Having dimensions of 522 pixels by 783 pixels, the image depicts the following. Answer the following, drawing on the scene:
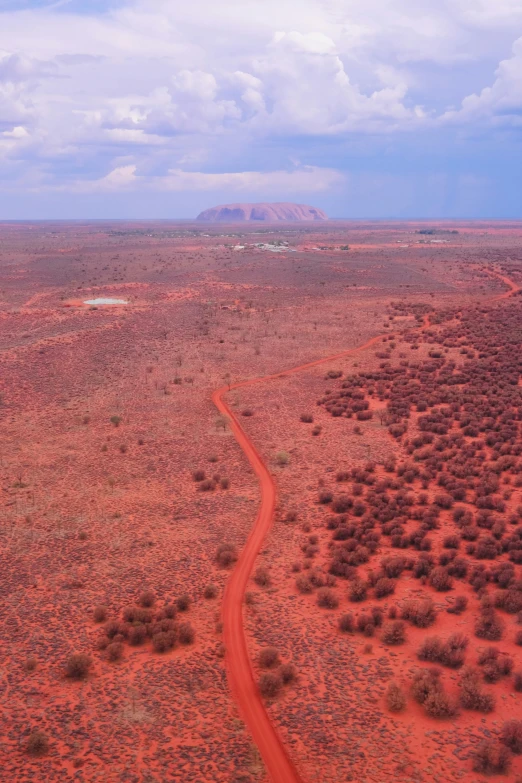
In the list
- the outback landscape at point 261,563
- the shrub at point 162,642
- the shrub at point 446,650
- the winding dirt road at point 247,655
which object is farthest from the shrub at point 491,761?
the shrub at point 162,642

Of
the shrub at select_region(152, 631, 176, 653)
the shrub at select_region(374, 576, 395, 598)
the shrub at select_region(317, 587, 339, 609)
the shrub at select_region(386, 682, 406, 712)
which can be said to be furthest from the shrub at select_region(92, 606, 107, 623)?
the shrub at select_region(386, 682, 406, 712)

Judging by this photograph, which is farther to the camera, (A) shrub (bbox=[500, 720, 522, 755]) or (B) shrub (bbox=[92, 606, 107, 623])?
(B) shrub (bbox=[92, 606, 107, 623])

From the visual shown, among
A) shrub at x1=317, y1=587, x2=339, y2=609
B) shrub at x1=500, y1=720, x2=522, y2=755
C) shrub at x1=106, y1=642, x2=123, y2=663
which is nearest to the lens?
shrub at x1=500, y1=720, x2=522, y2=755

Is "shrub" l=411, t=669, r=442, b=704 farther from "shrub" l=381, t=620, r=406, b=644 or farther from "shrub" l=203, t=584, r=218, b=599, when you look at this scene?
"shrub" l=203, t=584, r=218, b=599

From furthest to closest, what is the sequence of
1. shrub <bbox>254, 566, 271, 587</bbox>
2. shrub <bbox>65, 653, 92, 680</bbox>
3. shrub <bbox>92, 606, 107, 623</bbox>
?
shrub <bbox>254, 566, 271, 587</bbox> < shrub <bbox>92, 606, 107, 623</bbox> < shrub <bbox>65, 653, 92, 680</bbox>

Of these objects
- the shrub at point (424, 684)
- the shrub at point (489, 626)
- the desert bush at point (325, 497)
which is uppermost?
the desert bush at point (325, 497)

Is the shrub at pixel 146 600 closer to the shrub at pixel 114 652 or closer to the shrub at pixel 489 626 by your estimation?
the shrub at pixel 114 652

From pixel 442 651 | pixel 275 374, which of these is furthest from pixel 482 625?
pixel 275 374
